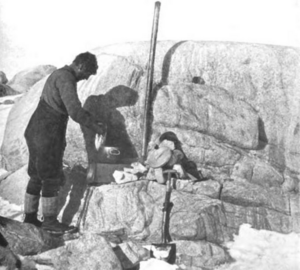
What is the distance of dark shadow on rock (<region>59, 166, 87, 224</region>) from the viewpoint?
6254 mm

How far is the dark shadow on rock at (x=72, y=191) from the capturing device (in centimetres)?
625

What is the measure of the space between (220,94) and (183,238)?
3.18 metres

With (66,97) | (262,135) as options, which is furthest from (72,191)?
(262,135)

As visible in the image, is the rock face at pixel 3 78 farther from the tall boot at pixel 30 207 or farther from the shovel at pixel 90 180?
the tall boot at pixel 30 207

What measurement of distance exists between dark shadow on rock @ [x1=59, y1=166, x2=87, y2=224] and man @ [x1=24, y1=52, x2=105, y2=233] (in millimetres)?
468

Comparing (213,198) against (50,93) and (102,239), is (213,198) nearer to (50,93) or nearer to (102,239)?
(102,239)

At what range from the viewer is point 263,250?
5.91m

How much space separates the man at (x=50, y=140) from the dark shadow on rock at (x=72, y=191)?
1.53 feet

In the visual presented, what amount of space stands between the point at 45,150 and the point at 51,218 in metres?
0.95

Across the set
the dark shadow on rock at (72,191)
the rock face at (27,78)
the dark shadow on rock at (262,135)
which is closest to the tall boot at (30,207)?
the dark shadow on rock at (72,191)

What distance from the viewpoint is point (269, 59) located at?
830 centimetres

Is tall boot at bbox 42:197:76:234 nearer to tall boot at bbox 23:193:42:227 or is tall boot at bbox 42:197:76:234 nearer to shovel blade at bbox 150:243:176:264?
tall boot at bbox 23:193:42:227

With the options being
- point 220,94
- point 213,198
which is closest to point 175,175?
point 213,198

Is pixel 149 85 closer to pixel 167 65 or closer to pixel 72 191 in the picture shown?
pixel 167 65
